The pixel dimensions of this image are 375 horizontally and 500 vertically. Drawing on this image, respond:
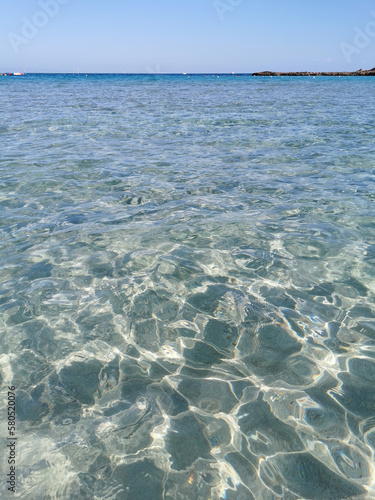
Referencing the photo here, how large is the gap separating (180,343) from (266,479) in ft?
5.39

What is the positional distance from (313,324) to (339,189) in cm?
578

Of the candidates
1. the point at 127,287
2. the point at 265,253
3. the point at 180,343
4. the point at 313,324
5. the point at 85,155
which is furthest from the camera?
the point at 85,155

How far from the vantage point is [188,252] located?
5.80 meters

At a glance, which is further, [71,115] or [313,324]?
[71,115]

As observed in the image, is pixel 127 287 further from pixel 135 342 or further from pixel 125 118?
pixel 125 118

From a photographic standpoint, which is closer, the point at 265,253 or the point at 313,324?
the point at 313,324

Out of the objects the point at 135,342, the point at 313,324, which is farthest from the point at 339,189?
the point at 135,342

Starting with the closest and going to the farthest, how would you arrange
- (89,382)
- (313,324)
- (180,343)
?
(89,382)
(180,343)
(313,324)

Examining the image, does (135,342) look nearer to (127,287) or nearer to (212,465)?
(127,287)

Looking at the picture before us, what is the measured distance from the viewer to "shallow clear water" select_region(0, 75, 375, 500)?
2691 mm

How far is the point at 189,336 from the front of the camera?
4047mm

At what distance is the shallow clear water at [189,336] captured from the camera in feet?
8.83

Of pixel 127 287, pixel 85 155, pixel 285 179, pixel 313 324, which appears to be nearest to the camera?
pixel 313 324

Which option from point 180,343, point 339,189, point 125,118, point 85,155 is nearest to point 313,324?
point 180,343
